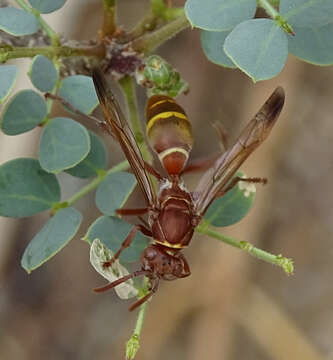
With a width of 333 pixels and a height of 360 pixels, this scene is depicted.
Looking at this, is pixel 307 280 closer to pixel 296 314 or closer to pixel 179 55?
pixel 296 314

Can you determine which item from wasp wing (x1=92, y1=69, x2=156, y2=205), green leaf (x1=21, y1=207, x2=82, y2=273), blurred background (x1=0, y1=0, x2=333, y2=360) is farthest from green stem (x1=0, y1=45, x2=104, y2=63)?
blurred background (x1=0, y1=0, x2=333, y2=360)

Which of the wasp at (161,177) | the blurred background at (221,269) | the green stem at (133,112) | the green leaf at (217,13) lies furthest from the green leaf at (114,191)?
the blurred background at (221,269)

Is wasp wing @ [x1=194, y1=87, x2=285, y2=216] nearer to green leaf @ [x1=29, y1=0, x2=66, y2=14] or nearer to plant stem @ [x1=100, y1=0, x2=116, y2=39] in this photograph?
plant stem @ [x1=100, y1=0, x2=116, y2=39]

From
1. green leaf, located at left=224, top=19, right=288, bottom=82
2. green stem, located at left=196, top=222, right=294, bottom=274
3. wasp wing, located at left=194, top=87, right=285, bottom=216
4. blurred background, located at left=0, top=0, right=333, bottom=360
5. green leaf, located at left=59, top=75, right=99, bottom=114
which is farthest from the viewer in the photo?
blurred background, located at left=0, top=0, right=333, bottom=360

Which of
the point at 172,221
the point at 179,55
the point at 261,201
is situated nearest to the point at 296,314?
the point at 261,201

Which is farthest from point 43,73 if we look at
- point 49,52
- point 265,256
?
point 265,256

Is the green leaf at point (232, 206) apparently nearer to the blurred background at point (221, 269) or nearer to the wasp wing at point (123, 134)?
the wasp wing at point (123, 134)
